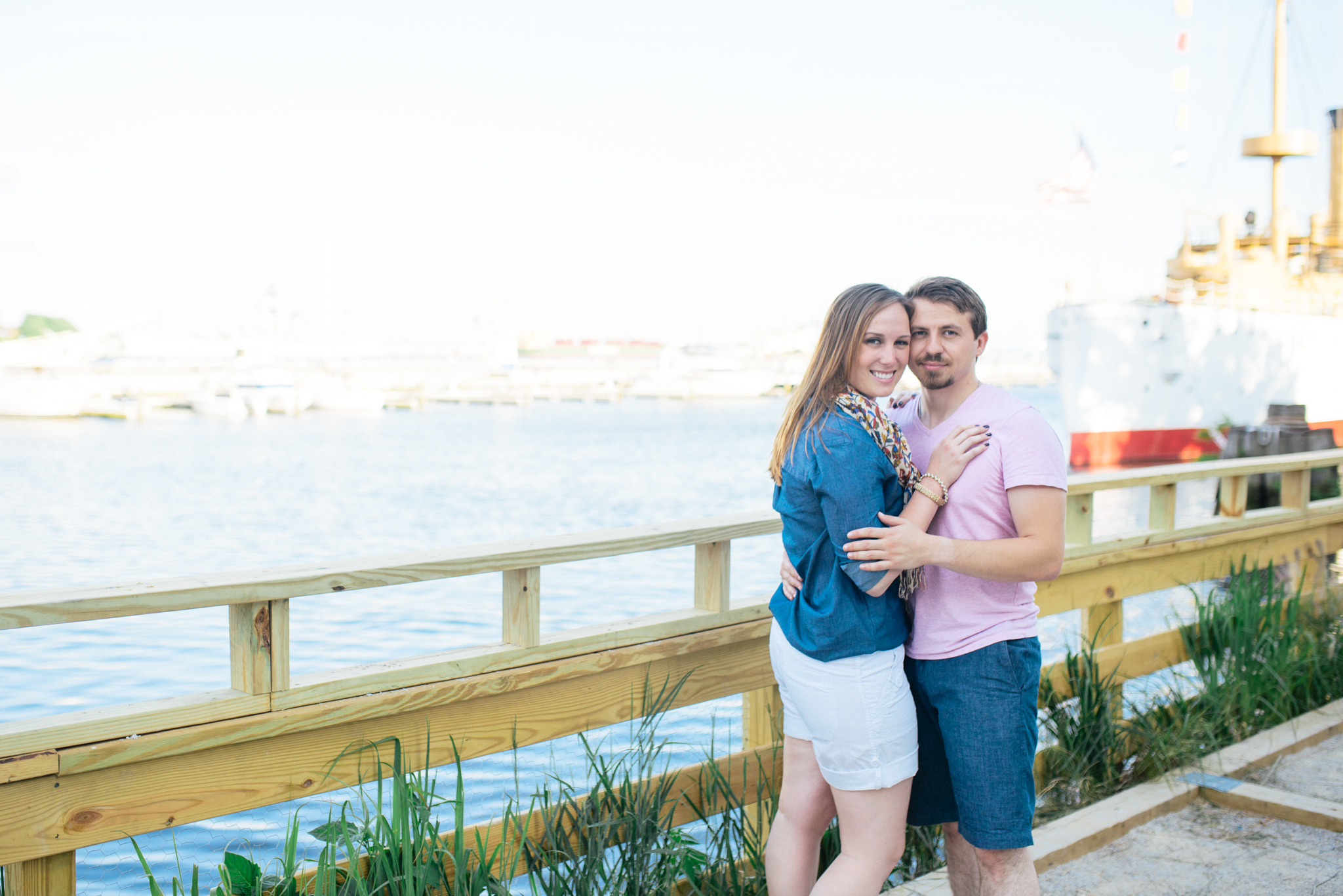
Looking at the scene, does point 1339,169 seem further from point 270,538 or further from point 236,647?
point 236,647

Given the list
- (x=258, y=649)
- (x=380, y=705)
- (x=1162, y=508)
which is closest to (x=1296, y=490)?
(x=1162, y=508)

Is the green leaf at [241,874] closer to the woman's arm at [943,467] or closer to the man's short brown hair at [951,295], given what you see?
the woman's arm at [943,467]

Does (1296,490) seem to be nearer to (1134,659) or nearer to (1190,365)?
(1134,659)

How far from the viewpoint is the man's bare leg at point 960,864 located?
2.52 meters

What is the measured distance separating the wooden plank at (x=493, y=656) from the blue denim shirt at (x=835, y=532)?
60 centimetres

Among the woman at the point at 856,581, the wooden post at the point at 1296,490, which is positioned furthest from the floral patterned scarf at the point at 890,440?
the wooden post at the point at 1296,490

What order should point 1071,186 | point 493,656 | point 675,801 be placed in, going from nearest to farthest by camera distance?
point 493,656, point 675,801, point 1071,186

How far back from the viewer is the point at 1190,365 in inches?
1010

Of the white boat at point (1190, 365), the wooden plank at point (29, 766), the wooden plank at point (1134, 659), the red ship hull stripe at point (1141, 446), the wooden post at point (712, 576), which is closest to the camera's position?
the wooden plank at point (29, 766)

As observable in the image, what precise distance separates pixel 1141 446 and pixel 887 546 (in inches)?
1045

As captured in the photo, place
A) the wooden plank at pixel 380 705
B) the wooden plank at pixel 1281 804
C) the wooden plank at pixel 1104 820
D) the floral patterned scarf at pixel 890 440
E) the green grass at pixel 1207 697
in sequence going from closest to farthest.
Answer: the wooden plank at pixel 380 705
the floral patterned scarf at pixel 890 440
the wooden plank at pixel 1104 820
the wooden plank at pixel 1281 804
the green grass at pixel 1207 697

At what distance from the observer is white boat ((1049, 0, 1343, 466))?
83.6 ft

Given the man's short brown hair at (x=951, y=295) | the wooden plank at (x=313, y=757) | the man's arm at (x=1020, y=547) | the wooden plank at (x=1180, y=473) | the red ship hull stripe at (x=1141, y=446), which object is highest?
the man's short brown hair at (x=951, y=295)

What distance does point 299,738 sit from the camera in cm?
223
